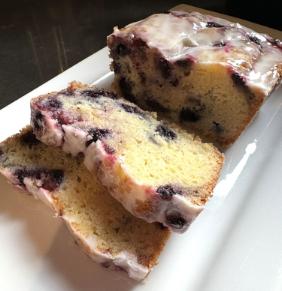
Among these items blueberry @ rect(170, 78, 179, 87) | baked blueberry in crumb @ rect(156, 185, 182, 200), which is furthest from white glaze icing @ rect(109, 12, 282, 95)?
baked blueberry in crumb @ rect(156, 185, 182, 200)

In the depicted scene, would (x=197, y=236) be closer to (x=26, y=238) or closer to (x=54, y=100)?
(x=26, y=238)

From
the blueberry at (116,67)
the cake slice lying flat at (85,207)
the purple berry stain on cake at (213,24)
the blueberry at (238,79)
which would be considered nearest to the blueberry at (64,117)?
the cake slice lying flat at (85,207)

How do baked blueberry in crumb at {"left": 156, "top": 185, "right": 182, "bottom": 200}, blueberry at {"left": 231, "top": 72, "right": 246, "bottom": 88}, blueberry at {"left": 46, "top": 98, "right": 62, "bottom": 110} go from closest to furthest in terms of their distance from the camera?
1. baked blueberry in crumb at {"left": 156, "top": 185, "right": 182, "bottom": 200}
2. blueberry at {"left": 46, "top": 98, "right": 62, "bottom": 110}
3. blueberry at {"left": 231, "top": 72, "right": 246, "bottom": 88}

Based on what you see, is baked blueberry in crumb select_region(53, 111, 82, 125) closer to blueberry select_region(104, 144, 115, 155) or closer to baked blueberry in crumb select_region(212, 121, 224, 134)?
blueberry select_region(104, 144, 115, 155)

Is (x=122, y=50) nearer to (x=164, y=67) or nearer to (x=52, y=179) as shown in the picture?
(x=164, y=67)

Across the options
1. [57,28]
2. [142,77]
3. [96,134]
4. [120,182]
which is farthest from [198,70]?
[57,28]
